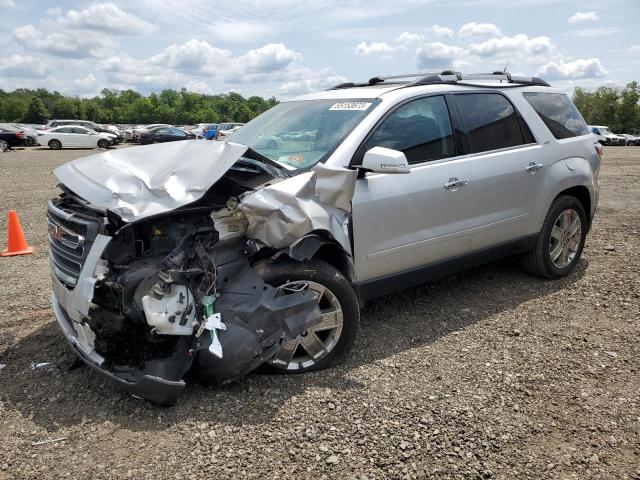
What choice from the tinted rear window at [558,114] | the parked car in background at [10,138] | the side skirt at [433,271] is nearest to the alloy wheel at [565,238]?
the side skirt at [433,271]

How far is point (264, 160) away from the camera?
3521 mm

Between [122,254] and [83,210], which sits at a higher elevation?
[83,210]

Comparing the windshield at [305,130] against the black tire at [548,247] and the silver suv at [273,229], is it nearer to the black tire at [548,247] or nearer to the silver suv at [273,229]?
the silver suv at [273,229]

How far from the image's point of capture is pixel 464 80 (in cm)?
475

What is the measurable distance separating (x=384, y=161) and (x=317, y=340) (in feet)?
4.10

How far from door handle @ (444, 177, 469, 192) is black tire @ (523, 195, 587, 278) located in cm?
136

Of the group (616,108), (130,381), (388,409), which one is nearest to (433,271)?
(388,409)

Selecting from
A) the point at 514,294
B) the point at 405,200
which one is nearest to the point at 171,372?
the point at 405,200

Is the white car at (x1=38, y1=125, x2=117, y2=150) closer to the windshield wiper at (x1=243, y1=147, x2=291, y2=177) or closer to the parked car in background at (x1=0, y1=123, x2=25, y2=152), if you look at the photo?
the parked car in background at (x1=0, y1=123, x2=25, y2=152)

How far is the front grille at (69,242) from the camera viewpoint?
304 cm

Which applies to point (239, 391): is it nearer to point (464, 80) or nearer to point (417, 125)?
point (417, 125)

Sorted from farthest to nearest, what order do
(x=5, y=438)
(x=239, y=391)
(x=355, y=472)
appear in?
(x=239, y=391) → (x=5, y=438) → (x=355, y=472)

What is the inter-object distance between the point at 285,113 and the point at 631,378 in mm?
3299

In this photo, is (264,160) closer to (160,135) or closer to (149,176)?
(149,176)
